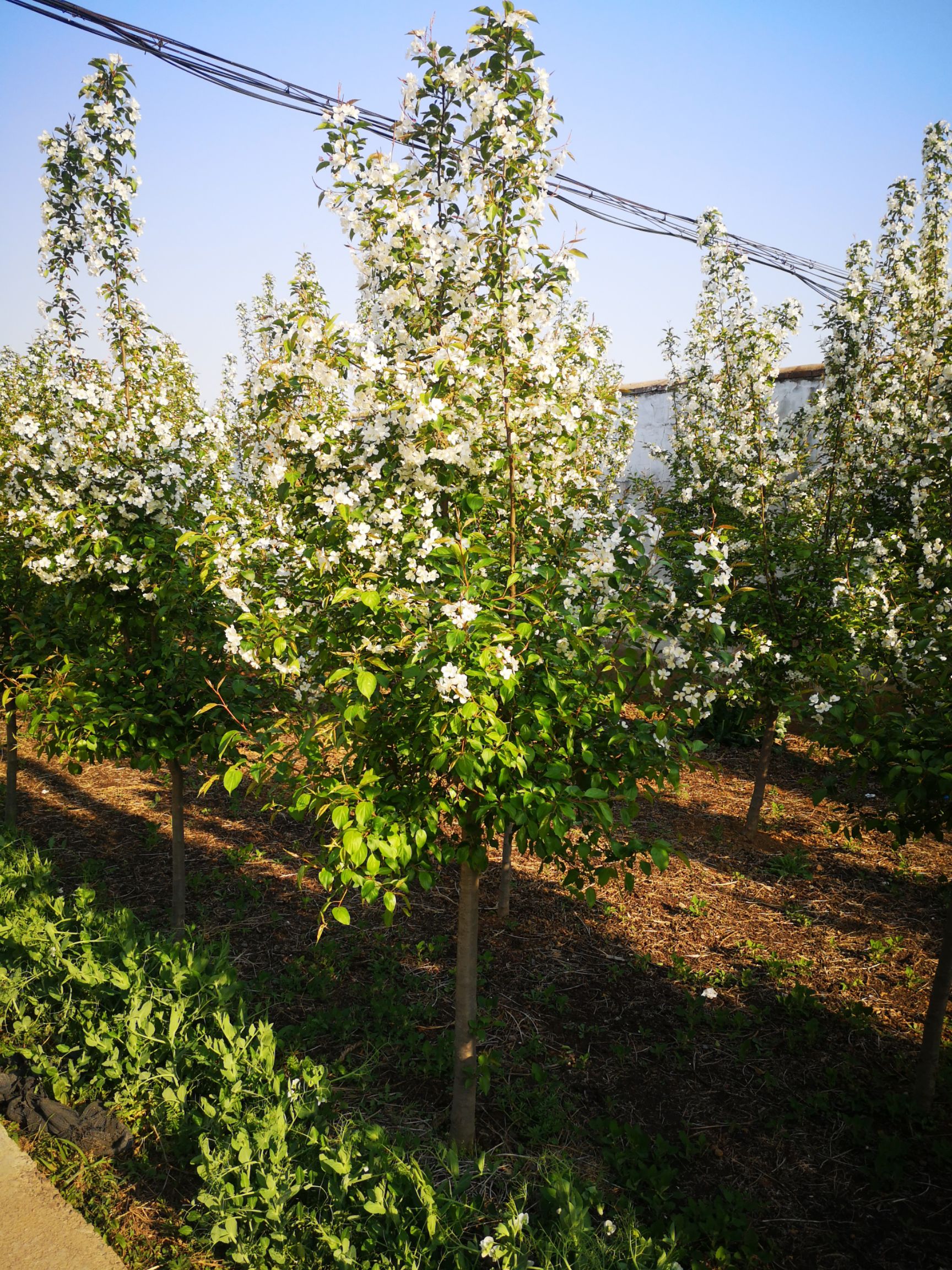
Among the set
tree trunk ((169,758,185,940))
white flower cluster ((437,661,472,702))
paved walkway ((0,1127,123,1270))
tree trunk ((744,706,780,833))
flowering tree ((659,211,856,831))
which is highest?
→ flowering tree ((659,211,856,831))

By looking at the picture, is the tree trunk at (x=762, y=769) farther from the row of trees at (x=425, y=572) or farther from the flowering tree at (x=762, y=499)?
the row of trees at (x=425, y=572)

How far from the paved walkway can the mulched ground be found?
1146 mm

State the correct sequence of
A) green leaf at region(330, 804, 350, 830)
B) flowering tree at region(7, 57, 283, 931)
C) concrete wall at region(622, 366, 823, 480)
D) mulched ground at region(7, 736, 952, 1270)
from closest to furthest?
green leaf at region(330, 804, 350, 830) < mulched ground at region(7, 736, 952, 1270) < flowering tree at region(7, 57, 283, 931) < concrete wall at region(622, 366, 823, 480)

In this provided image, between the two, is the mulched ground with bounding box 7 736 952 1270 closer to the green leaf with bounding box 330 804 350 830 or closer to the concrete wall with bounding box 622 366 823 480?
the green leaf with bounding box 330 804 350 830

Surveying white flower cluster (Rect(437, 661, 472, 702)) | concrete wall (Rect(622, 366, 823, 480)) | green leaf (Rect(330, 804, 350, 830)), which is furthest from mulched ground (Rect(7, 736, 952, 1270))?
concrete wall (Rect(622, 366, 823, 480))

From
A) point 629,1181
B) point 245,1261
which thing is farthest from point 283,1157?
point 629,1181

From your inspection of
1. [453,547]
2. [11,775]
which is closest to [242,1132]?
[453,547]

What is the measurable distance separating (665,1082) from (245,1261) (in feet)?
6.95

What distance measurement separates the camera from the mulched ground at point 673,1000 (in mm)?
3135

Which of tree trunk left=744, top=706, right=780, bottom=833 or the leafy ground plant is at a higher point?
tree trunk left=744, top=706, right=780, bottom=833

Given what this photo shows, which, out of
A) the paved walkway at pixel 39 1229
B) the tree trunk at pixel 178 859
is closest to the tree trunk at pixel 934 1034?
the paved walkway at pixel 39 1229

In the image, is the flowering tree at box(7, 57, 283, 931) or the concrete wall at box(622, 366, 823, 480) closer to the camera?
the flowering tree at box(7, 57, 283, 931)

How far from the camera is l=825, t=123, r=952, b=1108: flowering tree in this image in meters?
3.15

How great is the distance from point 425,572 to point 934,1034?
9.94ft
